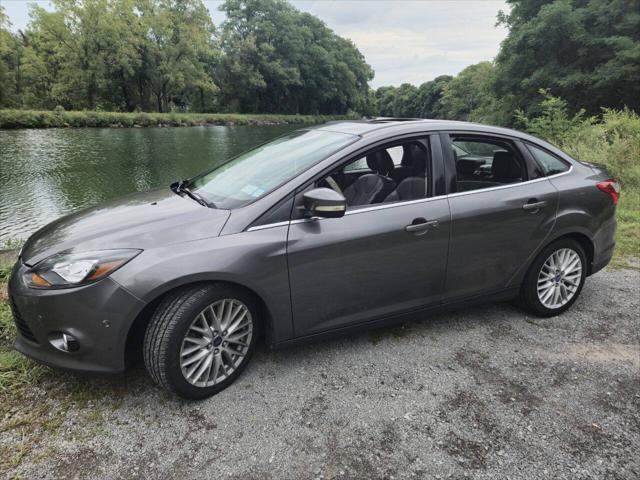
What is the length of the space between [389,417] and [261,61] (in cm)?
6781

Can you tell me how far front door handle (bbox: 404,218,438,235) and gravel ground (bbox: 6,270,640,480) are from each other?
886 mm

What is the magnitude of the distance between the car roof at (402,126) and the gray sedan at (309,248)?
2 cm

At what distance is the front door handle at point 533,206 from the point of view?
3.21 m

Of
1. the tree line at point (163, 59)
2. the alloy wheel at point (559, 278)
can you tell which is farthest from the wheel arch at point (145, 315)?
the tree line at point (163, 59)

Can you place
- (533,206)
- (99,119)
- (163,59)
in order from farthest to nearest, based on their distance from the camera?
(163,59), (99,119), (533,206)

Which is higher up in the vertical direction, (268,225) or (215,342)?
(268,225)

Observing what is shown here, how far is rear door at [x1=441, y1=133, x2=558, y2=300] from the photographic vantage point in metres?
3.02

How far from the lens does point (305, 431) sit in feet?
7.52

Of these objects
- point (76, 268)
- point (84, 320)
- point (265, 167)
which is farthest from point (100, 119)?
point (84, 320)

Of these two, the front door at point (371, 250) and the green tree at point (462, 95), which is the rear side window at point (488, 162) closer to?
the front door at point (371, 250)

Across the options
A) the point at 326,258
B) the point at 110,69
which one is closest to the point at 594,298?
the point at 326,258

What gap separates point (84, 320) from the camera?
2178mm

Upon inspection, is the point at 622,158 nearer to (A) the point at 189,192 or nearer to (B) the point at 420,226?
(B) the point at 420,226

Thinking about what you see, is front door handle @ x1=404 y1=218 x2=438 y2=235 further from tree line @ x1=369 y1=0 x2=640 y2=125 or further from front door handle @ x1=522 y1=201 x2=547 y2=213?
tree line @ x1=369 y1=0 x2=640 y2=125
